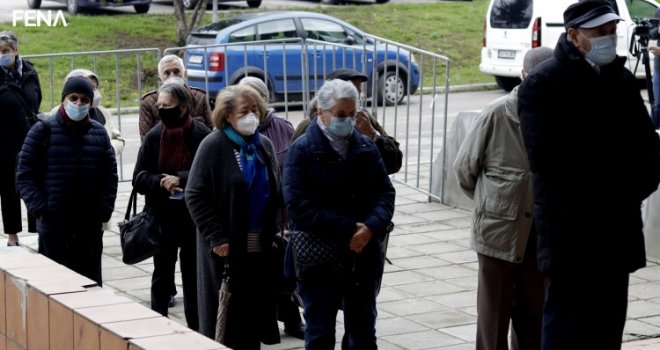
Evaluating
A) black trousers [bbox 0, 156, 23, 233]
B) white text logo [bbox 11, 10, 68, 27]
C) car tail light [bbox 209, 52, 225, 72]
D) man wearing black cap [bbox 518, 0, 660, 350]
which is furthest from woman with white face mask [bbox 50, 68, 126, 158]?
white text logo [bbox 11, 10, 68, 27]

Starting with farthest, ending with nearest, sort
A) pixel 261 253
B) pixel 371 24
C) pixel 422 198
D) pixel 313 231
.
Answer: pixel 371 24, pixel 422 198, pixel 261 253, pixel 313 231

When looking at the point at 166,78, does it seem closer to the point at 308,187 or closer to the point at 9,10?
the point at 308,187

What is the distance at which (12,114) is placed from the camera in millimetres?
10453

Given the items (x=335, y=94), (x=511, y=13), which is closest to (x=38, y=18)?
(x=511, y=13)

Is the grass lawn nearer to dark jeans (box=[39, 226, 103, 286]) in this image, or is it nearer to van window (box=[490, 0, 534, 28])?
van window (box=[490, 0, 534, 28])

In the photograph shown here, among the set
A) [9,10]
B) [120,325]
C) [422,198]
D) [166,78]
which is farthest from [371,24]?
[120,325]

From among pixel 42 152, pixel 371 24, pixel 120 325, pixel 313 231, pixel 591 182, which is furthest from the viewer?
pixel 371 24

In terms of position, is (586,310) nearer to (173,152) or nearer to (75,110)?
(173,152)

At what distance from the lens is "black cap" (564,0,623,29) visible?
519 centimetres

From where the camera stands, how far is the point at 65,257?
7910mm

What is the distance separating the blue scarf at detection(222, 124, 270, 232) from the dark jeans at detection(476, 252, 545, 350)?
1.16 m

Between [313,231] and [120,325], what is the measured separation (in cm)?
227

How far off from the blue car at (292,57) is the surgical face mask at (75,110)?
4.38m

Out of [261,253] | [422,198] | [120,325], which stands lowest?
[422,198]
